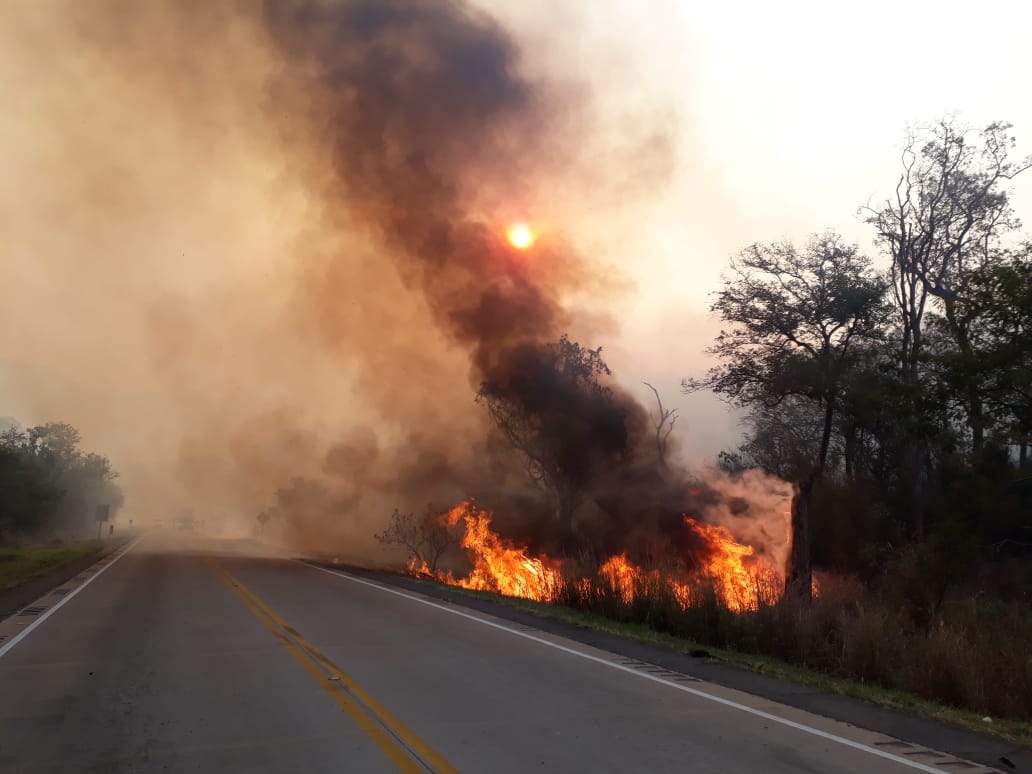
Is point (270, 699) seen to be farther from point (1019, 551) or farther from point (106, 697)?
point (1019, 551)

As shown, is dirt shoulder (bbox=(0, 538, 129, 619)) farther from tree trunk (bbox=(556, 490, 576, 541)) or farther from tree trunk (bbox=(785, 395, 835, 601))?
tree trunk (bbox=(785, 395, 835, 601))

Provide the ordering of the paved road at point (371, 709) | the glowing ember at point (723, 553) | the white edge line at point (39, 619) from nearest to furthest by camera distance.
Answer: the paved road at point (371, 709)
the white edge line at point (39, 619)
the glowing ember at point (723, 553)

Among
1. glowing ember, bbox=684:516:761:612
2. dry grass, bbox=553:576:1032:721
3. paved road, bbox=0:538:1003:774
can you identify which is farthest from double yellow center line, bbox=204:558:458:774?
glowing ember, bbox=684:516:761:612

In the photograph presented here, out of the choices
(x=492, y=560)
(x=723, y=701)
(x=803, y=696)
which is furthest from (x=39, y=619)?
(x=492, y=560)

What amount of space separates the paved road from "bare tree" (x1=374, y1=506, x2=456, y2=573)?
21.8m

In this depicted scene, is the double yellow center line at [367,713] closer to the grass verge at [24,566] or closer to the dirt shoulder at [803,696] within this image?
the dirt shoulder at [803,696]

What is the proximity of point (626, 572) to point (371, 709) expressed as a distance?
403 inches

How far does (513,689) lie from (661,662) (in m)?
2.64

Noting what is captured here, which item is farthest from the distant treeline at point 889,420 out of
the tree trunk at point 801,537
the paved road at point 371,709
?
the paved road at point 371,709

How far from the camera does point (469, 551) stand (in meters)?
32.4

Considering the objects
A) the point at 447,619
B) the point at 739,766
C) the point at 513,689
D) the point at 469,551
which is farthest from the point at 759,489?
the point at 739,766

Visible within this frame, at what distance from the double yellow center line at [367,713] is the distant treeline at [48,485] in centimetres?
4075

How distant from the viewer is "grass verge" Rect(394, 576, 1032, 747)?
6.91 m

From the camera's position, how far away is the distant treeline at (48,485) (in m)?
45.1
